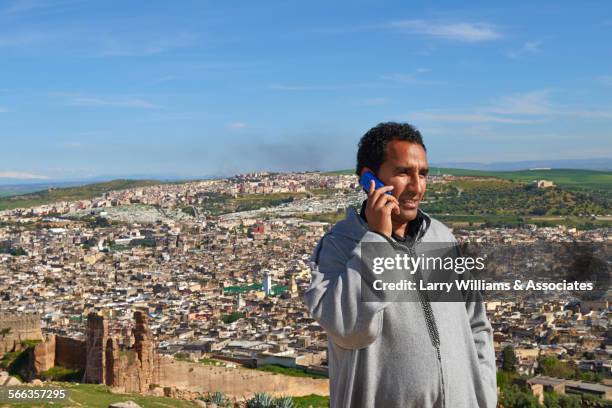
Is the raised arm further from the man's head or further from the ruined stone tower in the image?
the ruined stone tower

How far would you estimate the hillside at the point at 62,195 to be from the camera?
12581cm

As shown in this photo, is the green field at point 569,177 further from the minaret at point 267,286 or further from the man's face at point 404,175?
the man's face at point 404,175

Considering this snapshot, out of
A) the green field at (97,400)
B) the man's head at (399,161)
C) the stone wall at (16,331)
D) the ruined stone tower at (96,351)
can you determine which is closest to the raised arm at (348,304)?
the man's head at (399,161)

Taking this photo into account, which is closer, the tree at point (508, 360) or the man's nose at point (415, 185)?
the man's nose at point (415, 185)

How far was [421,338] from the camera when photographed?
2.48m

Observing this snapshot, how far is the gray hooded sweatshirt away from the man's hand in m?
0.02

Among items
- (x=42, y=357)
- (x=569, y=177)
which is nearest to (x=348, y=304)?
(x=42, y=357)

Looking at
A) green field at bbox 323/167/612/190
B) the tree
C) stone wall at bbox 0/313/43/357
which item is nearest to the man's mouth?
stone wall at bbox 0/313/43/357

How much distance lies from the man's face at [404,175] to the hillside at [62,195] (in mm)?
125604

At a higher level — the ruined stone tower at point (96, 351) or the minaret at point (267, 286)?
A: the ruined stone tower at point (96, 351)

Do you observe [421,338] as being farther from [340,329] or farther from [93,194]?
[93,194]

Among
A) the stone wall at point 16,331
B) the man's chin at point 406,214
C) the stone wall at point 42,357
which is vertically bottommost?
the stone wall at point 16,331

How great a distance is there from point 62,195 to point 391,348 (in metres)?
138

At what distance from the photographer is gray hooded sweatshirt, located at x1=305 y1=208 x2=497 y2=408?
A: 2381mm
